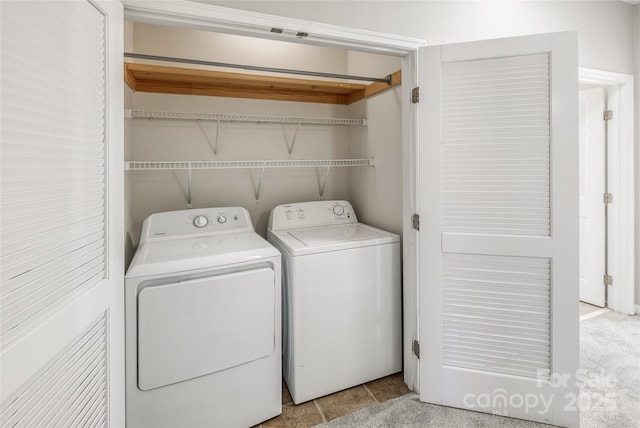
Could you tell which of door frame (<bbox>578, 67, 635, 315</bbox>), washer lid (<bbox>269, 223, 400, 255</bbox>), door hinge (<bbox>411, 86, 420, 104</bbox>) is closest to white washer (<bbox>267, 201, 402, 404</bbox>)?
washer lid (<bbox>269, 223, 400, 255</bbox>)

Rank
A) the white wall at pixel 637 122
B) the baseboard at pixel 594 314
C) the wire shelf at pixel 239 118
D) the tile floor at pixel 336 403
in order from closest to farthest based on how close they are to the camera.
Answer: the tile floor at pixel 336 403
the wire shelf at pixel 239 118
the white wall at pixel 637 122
the baseboard at pixel 594 314

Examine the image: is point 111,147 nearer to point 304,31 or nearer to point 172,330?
point 172,330

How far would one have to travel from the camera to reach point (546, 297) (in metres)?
1.64

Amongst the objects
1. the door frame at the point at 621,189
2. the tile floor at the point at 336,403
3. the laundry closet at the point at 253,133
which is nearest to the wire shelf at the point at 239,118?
the laundry closet at the point at 253,133

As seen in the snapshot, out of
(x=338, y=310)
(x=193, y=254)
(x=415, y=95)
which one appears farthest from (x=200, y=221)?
(x=415, y=95)

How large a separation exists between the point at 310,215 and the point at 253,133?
31.5 inches

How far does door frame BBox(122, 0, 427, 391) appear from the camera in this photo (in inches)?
53.7

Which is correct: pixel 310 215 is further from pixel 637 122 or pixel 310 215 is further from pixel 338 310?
pixel 637 122

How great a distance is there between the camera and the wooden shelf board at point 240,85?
204 centimetres

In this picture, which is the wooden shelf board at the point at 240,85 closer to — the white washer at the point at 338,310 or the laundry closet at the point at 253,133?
the laundry closet at the point at 253,133

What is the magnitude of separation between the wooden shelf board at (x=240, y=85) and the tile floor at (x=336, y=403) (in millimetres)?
1955

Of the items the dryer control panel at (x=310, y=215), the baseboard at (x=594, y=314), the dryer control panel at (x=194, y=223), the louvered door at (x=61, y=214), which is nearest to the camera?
the louvered door at (x=61, y=214)

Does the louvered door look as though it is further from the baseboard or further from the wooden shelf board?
the baseboard

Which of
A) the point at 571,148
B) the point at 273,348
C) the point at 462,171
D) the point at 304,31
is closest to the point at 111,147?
the point at 304,31
